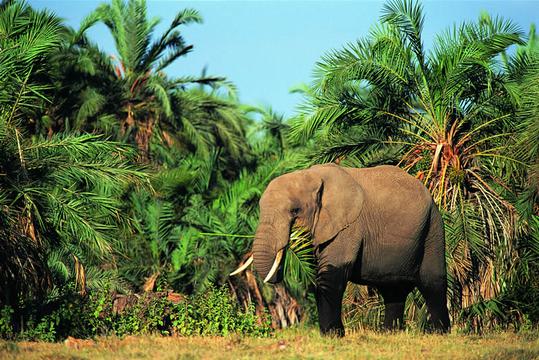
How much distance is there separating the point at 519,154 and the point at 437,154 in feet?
4.36

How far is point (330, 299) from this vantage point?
12883mm

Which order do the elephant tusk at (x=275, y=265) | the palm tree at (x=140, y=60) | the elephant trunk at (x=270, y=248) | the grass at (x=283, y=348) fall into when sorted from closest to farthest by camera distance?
the grass at (x=283, y=348) < the elephant tusk at (x=275, y=265) < the elephant trunk at (x=270, y=248) < the palm tree at (x=140, y=60)

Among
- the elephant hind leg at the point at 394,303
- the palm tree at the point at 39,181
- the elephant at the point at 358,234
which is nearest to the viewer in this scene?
the elephant at the point at 358,234

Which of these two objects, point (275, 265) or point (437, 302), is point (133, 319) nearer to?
point (275, 265)

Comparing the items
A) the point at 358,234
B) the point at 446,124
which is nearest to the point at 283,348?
the point at 358,234

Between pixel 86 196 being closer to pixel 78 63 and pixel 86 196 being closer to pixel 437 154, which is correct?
pixel 437 154

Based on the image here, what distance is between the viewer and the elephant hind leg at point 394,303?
14.6 meters

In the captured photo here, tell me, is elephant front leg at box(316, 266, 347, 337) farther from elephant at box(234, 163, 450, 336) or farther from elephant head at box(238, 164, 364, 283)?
elephant head at box(238, 164, 364, 283)

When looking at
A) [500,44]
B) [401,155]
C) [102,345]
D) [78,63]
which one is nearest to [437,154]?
[401,155]

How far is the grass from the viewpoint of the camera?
10.7 meters

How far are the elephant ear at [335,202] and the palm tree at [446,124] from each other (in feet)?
11.6

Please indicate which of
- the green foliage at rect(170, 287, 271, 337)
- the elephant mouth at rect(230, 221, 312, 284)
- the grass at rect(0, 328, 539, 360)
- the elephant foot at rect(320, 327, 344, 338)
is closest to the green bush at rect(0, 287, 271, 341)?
the green foliage at rect(170, 287, 271, 337)

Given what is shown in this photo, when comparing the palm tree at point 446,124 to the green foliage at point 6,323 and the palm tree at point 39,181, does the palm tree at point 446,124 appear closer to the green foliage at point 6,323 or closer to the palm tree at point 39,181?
the palm tree at point 39,181

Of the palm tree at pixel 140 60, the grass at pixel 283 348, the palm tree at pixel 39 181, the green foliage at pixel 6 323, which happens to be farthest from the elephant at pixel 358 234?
the palm tree at pixel 140 60
